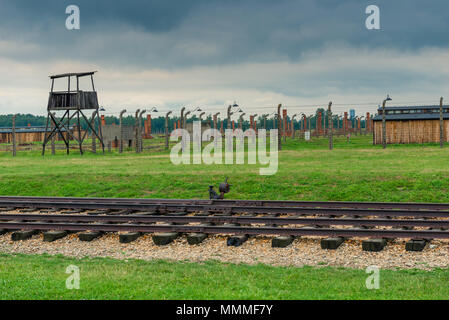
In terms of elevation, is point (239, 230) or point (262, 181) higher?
point (262, 181)

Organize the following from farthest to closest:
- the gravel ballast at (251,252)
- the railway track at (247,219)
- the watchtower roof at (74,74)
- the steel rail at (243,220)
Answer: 1. the watchtower roof at (74,74)
2. the steel rail at (243,220)
3. the railway track at (247,219)
4. the gravel ballast at (251,252)

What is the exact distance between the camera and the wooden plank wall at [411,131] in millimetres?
45344

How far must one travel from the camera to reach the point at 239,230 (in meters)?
11.7

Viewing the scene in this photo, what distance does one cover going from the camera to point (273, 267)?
9320 mm

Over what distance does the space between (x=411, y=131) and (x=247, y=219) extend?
3676 cm

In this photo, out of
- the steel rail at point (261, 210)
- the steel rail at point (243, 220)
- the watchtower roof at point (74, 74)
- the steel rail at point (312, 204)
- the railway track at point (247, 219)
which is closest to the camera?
the railway track at point (247, 219)

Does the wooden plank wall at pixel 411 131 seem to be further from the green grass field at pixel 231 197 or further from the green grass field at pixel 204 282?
the green grass field at pixel 204 282

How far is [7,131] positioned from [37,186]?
72.0 meters

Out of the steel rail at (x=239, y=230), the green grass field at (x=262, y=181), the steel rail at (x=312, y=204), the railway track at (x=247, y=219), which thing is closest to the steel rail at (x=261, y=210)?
the railway track at (x=247, y=219)

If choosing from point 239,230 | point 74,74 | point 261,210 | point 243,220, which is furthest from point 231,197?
point 74,74

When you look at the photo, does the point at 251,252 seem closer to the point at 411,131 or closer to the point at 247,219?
the point at 247,219

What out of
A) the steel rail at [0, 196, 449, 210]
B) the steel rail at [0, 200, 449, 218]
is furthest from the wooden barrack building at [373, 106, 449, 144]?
the steel rail at [0, 200, 449, 218]
